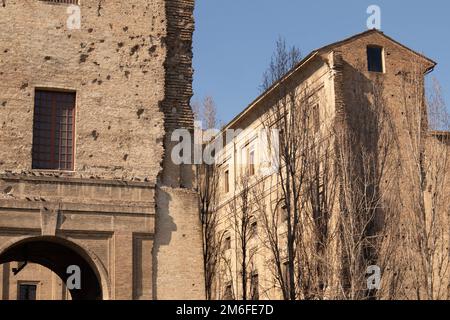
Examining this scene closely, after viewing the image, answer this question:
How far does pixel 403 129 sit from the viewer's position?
27281 mm

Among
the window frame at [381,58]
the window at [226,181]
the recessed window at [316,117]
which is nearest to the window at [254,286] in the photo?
the window at [226,181]

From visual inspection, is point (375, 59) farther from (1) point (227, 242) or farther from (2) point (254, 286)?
(1) point (227, 242)

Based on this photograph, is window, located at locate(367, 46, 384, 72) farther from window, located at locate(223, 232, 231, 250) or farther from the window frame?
window, located at locate(223, 232, 231, 250)

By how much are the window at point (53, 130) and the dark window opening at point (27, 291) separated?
18.0 m

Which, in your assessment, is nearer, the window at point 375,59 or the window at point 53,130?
the window at point 53,130

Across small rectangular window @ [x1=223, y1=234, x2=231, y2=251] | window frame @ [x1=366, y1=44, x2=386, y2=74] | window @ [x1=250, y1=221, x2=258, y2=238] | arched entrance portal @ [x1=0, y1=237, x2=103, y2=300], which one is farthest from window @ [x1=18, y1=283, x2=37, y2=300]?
window frame @ [x1=366, y1=44, x2=386, y2=74]

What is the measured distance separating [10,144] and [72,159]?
4.18 ft

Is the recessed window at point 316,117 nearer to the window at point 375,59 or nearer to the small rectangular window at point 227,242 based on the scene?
the window at point 375,59

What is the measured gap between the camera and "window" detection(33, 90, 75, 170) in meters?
16.4

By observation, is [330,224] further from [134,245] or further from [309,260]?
[134,245]

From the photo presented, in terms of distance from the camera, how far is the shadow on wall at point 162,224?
53.5ft

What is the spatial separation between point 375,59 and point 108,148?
1465 cm

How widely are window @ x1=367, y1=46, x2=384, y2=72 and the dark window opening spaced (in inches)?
642
